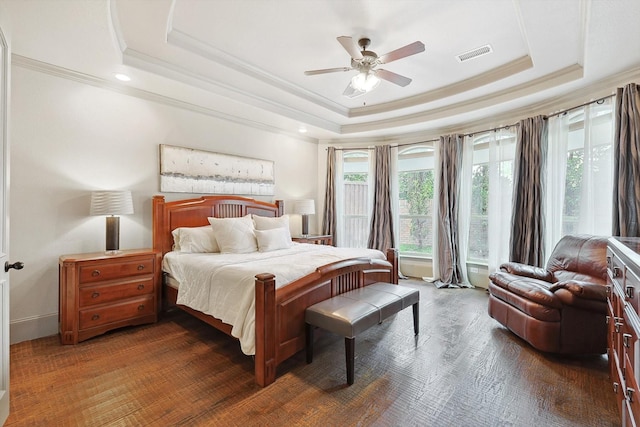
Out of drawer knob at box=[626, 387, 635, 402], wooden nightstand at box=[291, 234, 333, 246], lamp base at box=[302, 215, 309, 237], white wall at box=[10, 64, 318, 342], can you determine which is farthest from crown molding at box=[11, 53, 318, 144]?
drawer knob at box=[626, 387, 635, 402]

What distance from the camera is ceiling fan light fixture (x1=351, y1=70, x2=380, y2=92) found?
9.52 ft

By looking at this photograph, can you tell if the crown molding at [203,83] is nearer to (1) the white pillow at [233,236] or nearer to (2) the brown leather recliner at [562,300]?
(1) the white pillow at [233,236]

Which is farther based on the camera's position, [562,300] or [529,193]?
[529,193]

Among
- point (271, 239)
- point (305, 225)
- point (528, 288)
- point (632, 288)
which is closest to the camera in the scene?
point (632, 288)

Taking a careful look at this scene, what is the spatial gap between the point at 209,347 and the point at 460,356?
2282 millimetres

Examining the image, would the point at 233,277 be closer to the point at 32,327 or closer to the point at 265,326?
the point at 265,326

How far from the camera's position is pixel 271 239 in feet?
12.2

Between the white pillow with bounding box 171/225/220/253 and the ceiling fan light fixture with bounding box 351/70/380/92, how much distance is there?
247 centimetres

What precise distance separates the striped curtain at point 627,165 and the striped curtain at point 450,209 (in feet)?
6.49

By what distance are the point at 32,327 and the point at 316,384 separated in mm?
2879

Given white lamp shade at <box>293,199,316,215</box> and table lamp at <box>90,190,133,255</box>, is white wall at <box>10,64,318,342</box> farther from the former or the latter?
white lamp shade at <box>293,199,316,215</box>

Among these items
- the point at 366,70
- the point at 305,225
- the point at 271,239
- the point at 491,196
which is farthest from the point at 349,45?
the point at 305,225

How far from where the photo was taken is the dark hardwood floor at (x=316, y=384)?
5.86 ft

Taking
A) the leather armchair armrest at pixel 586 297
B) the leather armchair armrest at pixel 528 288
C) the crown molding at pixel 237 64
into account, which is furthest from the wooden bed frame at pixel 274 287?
the crown molding at pixel 237 64
